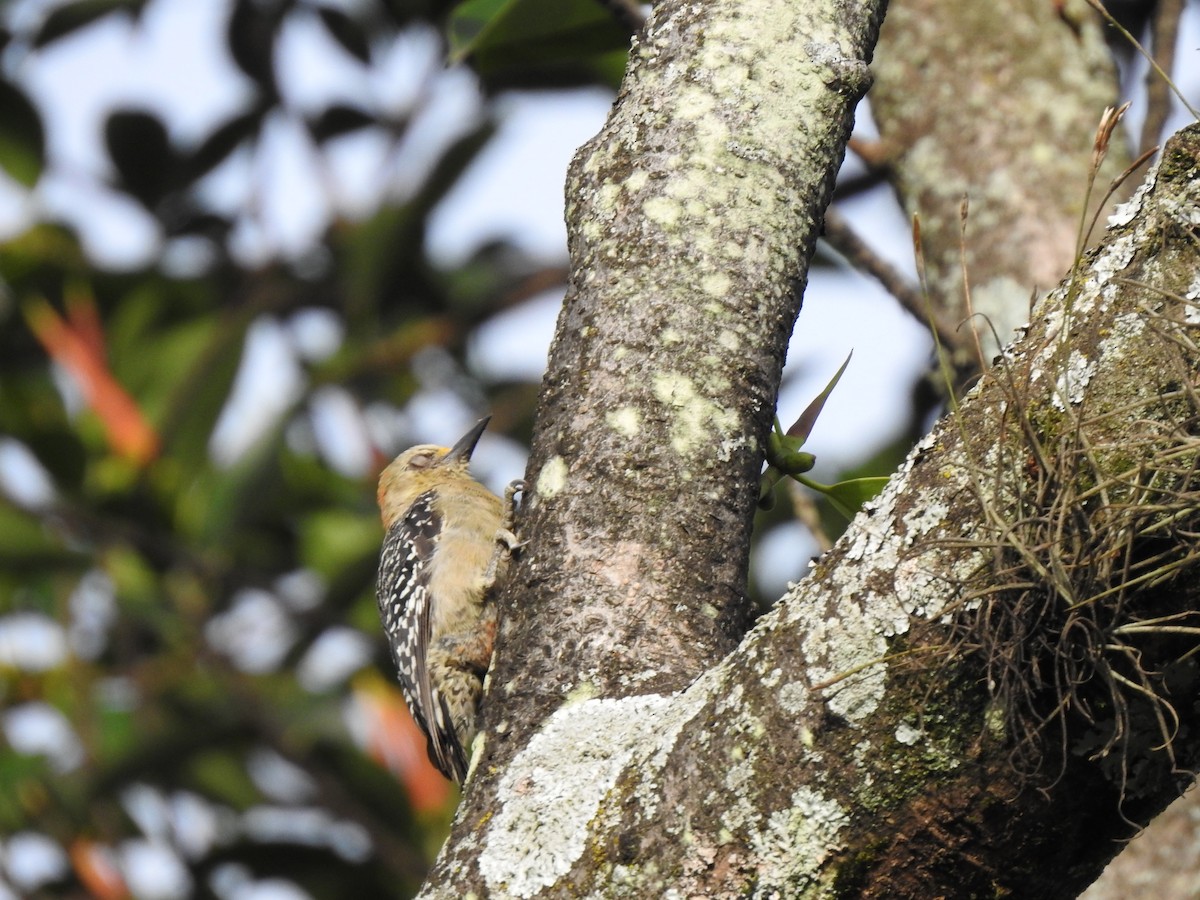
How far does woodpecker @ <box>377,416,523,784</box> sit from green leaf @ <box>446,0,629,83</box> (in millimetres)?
1222

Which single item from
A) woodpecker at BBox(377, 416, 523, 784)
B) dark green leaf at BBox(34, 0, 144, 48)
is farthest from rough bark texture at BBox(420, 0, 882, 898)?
dark green leaf at BBox(34, 0, 144, 48)

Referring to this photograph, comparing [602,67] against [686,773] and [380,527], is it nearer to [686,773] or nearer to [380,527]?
[380,527]

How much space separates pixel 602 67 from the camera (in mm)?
5262

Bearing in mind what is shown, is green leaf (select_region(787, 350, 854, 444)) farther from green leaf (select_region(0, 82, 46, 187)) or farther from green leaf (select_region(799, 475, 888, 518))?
green leaf (select_region(0, 82, 46, 187))

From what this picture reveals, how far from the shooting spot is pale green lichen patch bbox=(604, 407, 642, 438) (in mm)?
2480

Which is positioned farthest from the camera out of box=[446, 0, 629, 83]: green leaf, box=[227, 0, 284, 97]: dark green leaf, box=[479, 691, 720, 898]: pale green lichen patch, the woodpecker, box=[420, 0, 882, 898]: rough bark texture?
box=[227, 0, 284, 97]: dark green leaf

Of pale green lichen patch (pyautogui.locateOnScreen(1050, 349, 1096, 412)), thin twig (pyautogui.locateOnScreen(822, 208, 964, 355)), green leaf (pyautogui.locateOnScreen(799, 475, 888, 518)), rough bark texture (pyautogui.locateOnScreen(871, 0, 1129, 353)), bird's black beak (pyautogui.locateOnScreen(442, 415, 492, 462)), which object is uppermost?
bird's black beak (pyautogui.locateOnScreen(442, 415, 492, 462))

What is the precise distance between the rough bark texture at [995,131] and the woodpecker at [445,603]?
1.59m

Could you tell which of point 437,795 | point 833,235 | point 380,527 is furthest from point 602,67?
point 437,795

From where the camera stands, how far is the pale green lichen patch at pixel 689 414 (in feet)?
8.15

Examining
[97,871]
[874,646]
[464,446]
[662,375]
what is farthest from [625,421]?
[97,871]

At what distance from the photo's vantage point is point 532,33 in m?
3.92

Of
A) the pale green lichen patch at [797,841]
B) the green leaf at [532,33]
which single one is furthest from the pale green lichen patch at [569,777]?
the green leaf at [532,33]

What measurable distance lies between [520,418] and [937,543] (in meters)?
4.88
